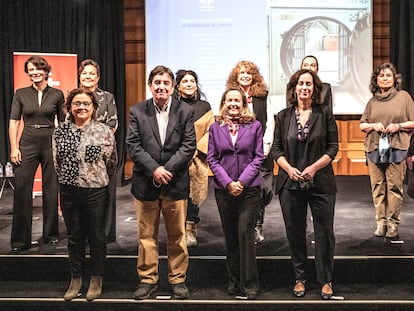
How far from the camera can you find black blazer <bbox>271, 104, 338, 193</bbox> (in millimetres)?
3674

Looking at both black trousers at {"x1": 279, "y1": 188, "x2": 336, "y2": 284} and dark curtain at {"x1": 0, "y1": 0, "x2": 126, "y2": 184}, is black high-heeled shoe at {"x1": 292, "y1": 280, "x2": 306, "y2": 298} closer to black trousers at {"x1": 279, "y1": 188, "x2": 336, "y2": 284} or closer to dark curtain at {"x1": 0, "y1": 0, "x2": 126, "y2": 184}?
black trousers at {"x1": 279, "y1": 188, "x2": 336, "y2": 284}

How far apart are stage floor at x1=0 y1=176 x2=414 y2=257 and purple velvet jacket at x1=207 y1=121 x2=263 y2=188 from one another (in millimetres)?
A: 809

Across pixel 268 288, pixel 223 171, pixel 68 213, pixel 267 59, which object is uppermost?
pixel 267 59

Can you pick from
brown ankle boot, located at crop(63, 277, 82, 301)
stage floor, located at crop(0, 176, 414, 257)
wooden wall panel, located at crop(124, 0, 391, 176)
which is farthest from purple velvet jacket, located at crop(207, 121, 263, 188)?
wooden wall panel, located at crop(124, 0, 391, 176)

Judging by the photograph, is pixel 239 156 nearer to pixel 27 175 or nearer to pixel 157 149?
pixel 157 149

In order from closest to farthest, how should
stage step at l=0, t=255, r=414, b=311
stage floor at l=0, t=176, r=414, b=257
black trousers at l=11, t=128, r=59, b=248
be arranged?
stage step at l=0, t=255, r=414, b=311 < stage floor at l=0, t=176, r=414, b=257 < black trousers at l=11, t=128, r=59, b=248

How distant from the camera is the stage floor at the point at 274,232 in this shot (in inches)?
171

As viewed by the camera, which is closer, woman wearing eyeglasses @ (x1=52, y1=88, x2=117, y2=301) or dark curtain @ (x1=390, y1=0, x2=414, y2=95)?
woman wearing eyeglasses @ (x1=52, y1=88, x2=117, y2=301)

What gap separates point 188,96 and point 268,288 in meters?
1.43

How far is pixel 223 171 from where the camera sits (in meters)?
3.67

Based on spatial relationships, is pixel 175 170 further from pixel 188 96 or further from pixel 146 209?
pixel 188 96

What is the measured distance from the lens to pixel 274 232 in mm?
4879

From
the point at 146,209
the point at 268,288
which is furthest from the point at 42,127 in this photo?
the point at 268,288

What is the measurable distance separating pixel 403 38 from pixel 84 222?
195 inches
